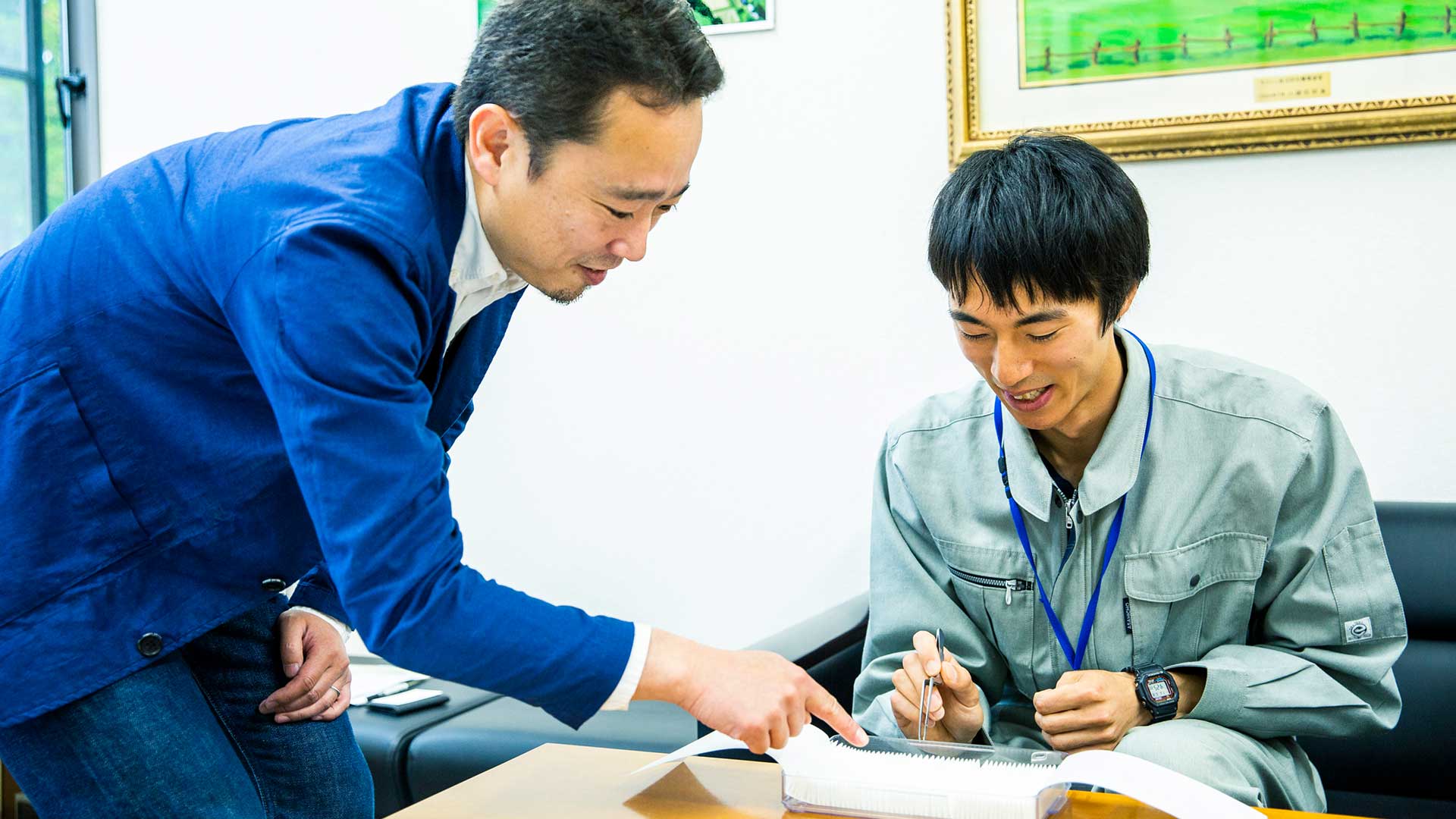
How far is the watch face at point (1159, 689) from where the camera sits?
4.11ft

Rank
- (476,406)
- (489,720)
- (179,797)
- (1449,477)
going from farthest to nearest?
(476,406), (489,720), (1449,477), (179,797)

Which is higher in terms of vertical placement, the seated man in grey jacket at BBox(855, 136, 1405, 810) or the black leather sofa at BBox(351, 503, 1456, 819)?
the seated man in grey jacket at BBox(855, 136, 1405, 810)

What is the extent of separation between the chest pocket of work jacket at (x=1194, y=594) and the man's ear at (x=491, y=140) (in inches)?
31.9

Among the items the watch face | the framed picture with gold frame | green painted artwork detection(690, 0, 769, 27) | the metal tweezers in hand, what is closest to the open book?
the metal tweezers in hand

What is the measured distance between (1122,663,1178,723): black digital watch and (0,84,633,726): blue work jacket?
0.60 meters

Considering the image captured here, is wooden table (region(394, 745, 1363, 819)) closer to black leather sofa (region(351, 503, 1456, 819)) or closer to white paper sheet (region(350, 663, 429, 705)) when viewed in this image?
black leather sofa (region(351, 503, 1456, 819))

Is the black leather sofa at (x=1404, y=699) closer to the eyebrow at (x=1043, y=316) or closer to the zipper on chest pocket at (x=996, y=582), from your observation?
the zipper on chest pocket at (x=996, y=582)

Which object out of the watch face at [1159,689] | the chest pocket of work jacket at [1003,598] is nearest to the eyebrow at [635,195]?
the chest pocket of work jacket at [1003,598]

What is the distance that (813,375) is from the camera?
2.22 metres

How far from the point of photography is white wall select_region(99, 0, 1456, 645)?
6.21 ft

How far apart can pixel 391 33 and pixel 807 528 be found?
1.33 m

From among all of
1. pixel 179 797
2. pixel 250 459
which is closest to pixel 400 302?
pixel 250 459

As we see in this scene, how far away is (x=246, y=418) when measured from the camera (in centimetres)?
104

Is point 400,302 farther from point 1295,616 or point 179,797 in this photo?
point 1295,616
